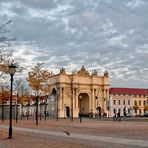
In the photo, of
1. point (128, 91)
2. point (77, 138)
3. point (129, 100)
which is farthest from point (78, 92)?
point (77, 138)

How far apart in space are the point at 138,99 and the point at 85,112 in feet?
155

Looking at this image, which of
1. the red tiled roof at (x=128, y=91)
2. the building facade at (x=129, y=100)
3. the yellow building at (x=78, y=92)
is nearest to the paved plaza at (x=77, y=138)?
the yellow building at (x=78, y=92)

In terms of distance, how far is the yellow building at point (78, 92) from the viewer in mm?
133175

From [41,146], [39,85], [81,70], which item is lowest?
A: [41,146]

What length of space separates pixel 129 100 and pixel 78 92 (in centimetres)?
5025

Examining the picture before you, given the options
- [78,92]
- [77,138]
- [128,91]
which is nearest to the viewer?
[77,138]

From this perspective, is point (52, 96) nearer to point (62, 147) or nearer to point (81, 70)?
point (81, 70)

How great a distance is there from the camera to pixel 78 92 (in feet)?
445

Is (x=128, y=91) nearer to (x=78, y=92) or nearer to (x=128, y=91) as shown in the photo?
(x=128, y=91)

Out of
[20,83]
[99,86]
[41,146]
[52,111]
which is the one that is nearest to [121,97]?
[99,86]

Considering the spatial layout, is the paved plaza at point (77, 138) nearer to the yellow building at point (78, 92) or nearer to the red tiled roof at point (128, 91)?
the yellow building at point (78, 92)

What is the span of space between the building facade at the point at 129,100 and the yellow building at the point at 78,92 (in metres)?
25.1

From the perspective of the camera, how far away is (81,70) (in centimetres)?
14325

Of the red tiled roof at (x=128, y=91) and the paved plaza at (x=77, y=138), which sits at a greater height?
the red tiled roof at (x=128, y=91)
